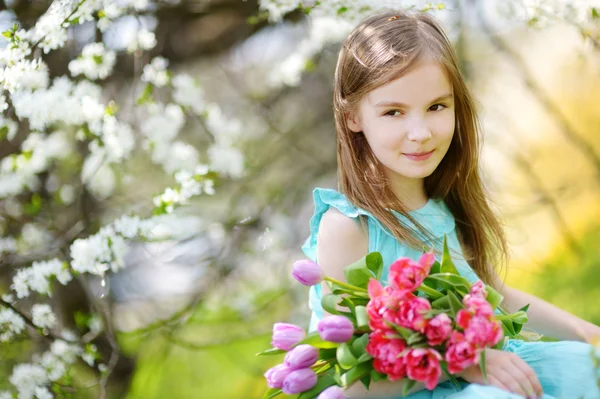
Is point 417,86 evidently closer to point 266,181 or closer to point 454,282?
point 454,282

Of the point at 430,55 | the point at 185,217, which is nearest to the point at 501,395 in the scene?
the point at 430,55

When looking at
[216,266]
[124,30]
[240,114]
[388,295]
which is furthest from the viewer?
[240,114]

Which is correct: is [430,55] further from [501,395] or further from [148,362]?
[148,362]

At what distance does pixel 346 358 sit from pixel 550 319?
67 cm

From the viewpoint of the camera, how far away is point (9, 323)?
1.96m

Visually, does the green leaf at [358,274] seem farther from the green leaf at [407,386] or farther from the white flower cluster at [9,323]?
the white flower cluster at [9,323]

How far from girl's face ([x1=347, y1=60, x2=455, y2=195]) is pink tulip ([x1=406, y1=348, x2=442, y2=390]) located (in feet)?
1.60

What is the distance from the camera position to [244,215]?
114 inches

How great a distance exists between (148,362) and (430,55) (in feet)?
6.38

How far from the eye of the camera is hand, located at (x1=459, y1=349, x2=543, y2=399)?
3.96ft

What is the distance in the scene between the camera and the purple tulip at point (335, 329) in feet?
3.85

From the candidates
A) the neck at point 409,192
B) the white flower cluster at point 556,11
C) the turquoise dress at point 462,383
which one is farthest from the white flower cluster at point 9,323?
the white flower cluster at point 556,11

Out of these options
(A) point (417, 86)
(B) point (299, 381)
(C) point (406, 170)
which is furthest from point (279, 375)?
(A) point (417, 86)

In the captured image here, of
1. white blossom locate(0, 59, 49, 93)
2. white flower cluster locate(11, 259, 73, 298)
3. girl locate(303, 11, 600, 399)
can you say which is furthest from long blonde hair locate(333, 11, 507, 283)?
white flower cluster locate(11, 259, 73, 298)
